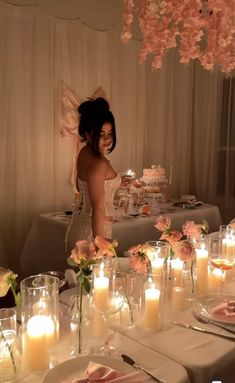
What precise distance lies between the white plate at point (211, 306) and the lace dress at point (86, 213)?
43.2 inches

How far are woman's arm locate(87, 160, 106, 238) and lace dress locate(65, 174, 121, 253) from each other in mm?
95

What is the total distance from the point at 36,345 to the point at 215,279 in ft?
3.04

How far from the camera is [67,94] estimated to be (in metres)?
4.43

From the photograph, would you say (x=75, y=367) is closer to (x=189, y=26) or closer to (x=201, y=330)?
(x=201, y=330)

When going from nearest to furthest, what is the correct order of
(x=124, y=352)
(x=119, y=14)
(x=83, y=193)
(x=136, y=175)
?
(x=124, y=352)
(x=83, y=193)
(x=119, y=14)
(x=136, y=175)

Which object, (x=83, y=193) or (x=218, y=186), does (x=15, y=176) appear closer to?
(x=83, y=193)

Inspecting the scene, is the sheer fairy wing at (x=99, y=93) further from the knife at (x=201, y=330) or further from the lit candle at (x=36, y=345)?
the lit candle at (x=36, y=345)

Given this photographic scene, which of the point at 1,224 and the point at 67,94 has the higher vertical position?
the point at 67,94

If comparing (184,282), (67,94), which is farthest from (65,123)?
(184,282)

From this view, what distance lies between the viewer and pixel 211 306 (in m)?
1.60

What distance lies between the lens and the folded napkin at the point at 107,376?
108 cm

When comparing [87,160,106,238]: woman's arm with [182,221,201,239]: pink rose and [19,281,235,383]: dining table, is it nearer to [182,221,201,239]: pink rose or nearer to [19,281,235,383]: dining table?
[182,221,201,239]: pink rose

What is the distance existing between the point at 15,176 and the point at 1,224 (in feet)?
1.66

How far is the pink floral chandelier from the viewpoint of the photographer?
1.77 m
